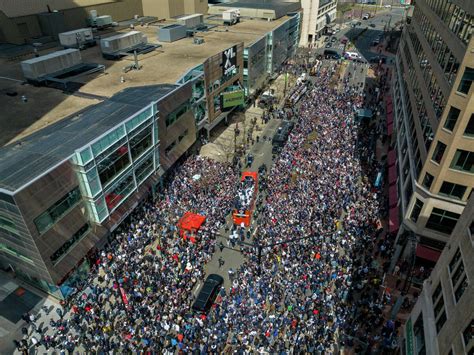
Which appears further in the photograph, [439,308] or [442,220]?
[442,220]

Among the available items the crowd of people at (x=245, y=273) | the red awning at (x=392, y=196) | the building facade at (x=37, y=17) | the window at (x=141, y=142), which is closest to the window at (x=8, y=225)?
the crowd of people at (x=245, y=273)

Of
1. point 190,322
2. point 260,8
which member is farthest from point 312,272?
point 260,8

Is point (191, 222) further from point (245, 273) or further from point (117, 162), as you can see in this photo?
point (117, 162)

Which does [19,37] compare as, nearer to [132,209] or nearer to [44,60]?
[44,60]

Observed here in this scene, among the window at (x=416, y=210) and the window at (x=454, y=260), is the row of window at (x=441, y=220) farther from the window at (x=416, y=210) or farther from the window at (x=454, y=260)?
the window at (x=454, y=260)

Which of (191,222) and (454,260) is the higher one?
(454,260)

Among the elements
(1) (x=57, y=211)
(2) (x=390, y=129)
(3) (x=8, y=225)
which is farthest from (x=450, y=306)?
(2) (x=390, y=129)

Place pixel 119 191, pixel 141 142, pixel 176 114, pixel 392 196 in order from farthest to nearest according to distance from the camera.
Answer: pixel 176 114
pixel 392 196
pixel 141 142
pixel 119 191
